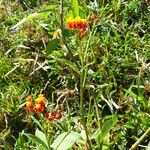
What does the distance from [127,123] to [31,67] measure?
68 centimetres

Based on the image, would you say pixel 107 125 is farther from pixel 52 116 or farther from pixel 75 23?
pixel 75 23

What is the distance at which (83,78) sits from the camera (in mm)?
1802

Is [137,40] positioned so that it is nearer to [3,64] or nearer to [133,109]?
[133,109]

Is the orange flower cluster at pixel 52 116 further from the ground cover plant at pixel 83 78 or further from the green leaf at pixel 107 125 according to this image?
the green leaf at pixel 107 125

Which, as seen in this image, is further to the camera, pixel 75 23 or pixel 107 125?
pixel 107 125

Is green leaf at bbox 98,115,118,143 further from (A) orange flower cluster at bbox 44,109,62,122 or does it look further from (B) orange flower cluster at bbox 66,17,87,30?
(B) orange flower cluster at bbox 66,17,87,30

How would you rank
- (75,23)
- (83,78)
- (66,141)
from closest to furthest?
(75,23) < (66,141) < (83,78)

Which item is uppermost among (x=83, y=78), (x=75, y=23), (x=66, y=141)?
(x=75, y=23)

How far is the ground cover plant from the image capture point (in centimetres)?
175

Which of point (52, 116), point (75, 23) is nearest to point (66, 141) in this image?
point (52, 116)

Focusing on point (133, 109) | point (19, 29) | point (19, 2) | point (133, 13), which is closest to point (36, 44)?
point (19, 29)

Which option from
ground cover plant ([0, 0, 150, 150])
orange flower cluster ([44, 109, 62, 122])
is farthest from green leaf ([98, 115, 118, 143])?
orange flower cluster ([44, 109, 62, 122])

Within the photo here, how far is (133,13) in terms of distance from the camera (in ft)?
7.61

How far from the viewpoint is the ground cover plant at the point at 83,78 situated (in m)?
1.75
